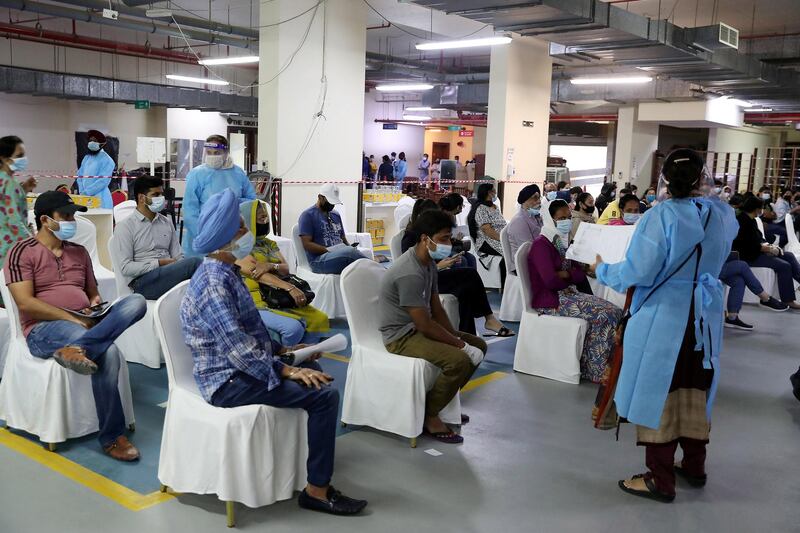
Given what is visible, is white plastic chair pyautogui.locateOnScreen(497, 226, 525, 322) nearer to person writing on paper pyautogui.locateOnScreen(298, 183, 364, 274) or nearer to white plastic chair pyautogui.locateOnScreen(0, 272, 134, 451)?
person writing on paper pyautogui.locateOnScreen(298, 183, 364, 274)

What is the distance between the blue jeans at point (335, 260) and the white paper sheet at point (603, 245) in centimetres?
261

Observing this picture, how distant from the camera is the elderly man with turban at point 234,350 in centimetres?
288

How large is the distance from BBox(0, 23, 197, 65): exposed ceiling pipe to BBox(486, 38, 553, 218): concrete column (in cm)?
956

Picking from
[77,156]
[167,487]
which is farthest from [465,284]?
[77,156]

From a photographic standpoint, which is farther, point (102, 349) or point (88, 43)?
point (88, 43)

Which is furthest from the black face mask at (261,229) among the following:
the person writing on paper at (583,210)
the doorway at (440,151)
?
the doorway at (440,151)

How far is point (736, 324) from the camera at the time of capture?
7445 millimetres

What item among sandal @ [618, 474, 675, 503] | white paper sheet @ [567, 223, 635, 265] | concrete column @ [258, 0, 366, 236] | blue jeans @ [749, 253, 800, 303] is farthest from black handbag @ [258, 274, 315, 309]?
blue jeans @ [749, 253, 800, 303]

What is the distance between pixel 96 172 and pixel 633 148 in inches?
509

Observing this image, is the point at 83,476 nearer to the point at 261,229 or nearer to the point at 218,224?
the point at 218,224

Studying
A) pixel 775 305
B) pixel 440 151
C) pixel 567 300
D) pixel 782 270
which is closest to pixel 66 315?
pixel 567 300

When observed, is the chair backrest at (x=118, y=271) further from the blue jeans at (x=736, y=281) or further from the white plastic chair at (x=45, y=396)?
the blue jeans at (x=736, y=281)

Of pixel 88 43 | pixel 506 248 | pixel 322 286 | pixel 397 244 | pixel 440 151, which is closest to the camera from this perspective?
pixel 397 244

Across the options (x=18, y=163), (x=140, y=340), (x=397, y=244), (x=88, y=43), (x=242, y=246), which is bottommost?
(x=140, y=340)
